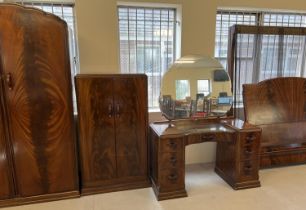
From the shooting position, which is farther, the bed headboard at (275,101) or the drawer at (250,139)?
the bed headboard at (275,101)

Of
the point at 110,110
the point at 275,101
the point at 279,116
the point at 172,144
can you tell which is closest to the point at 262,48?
the point at 275,101

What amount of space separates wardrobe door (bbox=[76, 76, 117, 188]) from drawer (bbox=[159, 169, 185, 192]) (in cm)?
52

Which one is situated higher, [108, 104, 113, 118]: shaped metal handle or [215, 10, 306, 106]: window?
[215, 10, 306, 106]: window

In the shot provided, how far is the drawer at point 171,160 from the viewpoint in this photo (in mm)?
2205

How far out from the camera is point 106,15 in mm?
2436

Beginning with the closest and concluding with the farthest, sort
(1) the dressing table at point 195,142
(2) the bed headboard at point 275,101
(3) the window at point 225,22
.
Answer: (1) the dressing table at point 195,142 → (2) the bed headboard at point 275,101 → (3) the window at point 225,22

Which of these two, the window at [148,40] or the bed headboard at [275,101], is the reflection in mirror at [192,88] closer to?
the window at [148,40]

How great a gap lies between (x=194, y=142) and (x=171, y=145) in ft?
0.87

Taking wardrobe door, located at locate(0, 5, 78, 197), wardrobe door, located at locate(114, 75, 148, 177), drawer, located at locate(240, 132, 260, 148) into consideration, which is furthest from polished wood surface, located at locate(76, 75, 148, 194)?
drawer, located at locate(240, 132, 260, 148)

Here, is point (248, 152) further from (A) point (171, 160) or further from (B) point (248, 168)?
(A) point (171, 160)

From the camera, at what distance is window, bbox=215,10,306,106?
2836 mm

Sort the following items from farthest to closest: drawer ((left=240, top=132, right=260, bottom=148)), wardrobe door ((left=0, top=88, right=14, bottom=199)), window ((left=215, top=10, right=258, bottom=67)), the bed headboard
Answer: window ((left=215, top=10, right=258, bottom=67))
the bed headboard
drawer ((left=240, top=132, right=260, bottom=148))
wardrobe door ((left=0, top=88, right=14, bottom=199))

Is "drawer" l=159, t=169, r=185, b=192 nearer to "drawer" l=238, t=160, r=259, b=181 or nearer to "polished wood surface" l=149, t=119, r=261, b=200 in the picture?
"polished wood surface" l=149, t=119, r=261, b=200

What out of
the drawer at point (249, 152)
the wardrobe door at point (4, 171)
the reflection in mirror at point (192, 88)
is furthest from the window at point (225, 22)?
the wardrobe door at point (4, 171)
